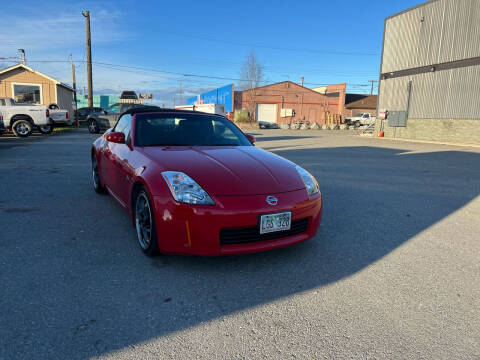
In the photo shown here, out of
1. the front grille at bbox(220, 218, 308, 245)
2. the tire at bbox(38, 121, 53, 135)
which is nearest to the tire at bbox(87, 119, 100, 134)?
the tire at bbox(38, 121, 53, 135)

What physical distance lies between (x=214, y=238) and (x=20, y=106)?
1648 cm

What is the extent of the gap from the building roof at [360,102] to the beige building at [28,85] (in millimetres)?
40863

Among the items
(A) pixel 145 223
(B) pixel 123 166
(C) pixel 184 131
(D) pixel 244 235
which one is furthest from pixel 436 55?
(A) pixel 145 223

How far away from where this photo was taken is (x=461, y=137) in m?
18.7

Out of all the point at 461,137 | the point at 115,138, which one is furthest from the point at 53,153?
the point at 461,137

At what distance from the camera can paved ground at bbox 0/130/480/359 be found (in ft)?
6.75

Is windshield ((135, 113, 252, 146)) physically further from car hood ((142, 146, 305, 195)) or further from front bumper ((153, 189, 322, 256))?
front bumper ((153, 189, 322, 256))

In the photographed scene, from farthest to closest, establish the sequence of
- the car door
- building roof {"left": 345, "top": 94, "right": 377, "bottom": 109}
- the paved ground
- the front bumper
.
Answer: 1. building roof {"left": 345, "top": 94, "right": 377, "bottom": 109}
2. the car door
3. the front bumper
4. the paved ground

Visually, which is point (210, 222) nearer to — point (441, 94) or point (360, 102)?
point (441, 94)

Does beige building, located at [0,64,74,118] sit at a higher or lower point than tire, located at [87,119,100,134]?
higher

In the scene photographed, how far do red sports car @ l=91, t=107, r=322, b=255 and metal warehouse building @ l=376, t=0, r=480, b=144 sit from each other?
748 inches

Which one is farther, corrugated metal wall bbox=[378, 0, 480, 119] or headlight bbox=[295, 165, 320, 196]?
corrugated metal wall bbox=[378, 0, 480, 119]

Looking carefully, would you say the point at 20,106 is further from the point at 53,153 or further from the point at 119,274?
the point at 119,274

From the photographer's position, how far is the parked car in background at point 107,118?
60.7 ft
